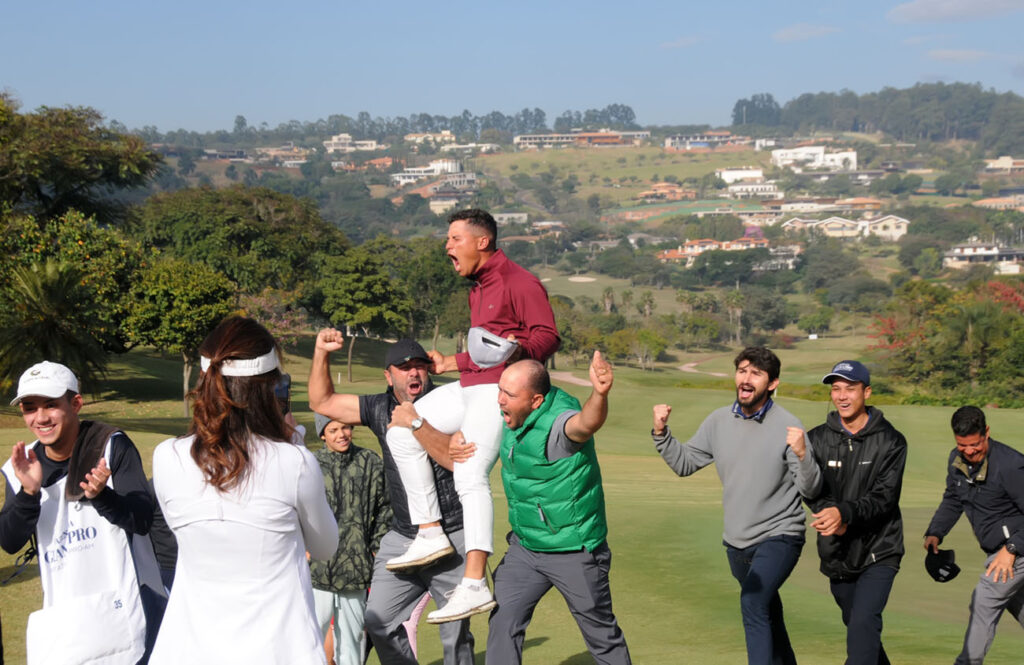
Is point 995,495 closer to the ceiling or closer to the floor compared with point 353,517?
closer to the ceiling

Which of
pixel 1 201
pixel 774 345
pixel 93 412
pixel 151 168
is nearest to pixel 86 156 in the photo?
pixel 151 168

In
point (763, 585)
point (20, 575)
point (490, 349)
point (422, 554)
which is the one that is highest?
point (490, 349)

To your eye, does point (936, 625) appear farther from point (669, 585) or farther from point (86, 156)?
point (86, 156)

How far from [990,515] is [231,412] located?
16.9 ft

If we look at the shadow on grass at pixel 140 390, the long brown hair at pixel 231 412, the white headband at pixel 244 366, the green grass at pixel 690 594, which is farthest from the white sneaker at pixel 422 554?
the shadow on grass at pixel 140 390

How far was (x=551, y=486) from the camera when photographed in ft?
18.3

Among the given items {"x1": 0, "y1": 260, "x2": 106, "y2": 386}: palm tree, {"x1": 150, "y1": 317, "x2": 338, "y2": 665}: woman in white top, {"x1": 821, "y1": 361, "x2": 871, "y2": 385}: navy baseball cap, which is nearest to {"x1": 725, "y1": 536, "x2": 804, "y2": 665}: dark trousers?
{"x1": 821, "y1": 361, "x2": 871, "y2": 385}: navy baseball cap

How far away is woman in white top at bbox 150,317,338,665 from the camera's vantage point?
147 inches

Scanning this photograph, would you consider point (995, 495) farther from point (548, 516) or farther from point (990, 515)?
Answer: point (548, 516)

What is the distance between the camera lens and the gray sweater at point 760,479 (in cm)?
650

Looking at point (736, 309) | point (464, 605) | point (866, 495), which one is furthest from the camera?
point (736, 309)

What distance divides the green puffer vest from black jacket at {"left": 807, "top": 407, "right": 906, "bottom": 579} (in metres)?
1.62

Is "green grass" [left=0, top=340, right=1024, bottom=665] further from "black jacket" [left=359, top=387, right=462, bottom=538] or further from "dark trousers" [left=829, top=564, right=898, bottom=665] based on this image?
"black jacket" [left=359, top=387, right=462, bottom=538]

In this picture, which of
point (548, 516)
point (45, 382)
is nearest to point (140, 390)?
point (548, 516)
